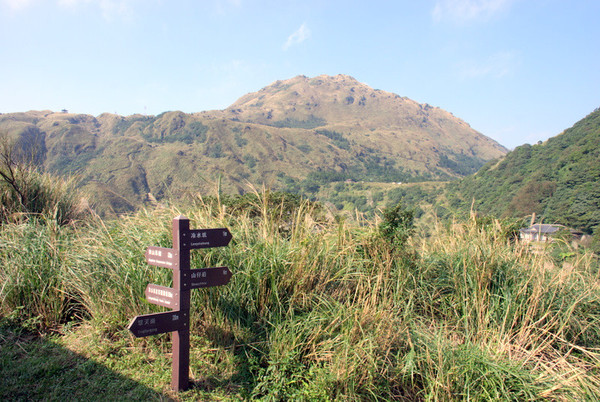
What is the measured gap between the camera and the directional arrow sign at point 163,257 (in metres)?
2.84

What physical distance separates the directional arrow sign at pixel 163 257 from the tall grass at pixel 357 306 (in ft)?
1.66

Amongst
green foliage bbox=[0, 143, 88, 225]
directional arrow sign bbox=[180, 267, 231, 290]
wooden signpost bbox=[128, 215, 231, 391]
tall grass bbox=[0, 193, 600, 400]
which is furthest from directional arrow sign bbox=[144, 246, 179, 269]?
green foliage bbox=[0, 143, 88, 225]

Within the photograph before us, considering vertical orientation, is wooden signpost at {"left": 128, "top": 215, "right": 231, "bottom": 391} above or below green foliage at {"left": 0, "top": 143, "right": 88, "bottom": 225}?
below

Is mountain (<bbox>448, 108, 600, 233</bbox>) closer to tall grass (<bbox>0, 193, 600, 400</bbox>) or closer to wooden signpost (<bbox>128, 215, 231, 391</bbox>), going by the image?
tall grass (<bbox>0, 193, 600, 400</bbox>)

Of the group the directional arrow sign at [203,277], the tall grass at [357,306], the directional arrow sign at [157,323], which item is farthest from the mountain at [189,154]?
the directional arrow sign at [157,323]

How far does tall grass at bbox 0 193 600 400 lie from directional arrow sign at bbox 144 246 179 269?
1.66 ft

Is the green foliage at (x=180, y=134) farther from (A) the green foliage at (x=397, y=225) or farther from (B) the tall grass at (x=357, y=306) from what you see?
(A) the green foliage at (x=397, y=225)

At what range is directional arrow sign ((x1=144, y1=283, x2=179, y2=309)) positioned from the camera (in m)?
2.83

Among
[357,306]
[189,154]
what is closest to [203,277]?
[357,306]

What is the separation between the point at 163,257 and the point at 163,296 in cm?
31

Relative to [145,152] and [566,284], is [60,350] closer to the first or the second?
[566,284]

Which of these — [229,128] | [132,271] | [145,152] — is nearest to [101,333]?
[132,271]

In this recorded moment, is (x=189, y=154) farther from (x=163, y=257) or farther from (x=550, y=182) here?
(x=163, y=257)

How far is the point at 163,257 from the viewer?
2.92m
